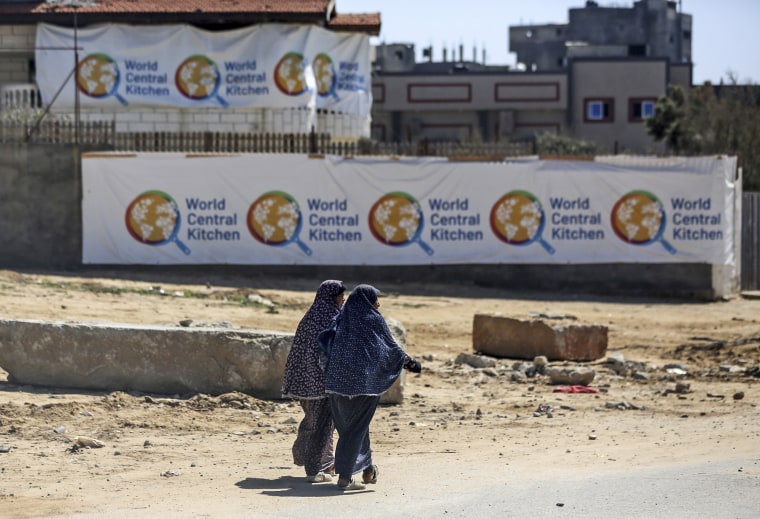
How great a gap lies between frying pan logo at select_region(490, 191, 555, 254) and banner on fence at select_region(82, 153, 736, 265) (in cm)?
2

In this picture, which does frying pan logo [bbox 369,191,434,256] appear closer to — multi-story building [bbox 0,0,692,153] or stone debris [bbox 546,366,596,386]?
multi-story building [bbox 0,0,692,153]

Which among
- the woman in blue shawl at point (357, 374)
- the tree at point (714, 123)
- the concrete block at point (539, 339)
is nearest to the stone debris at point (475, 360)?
the concrete block at point (539, 339)

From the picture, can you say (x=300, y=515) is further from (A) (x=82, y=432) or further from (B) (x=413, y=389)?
(B) (x=413, y=389)

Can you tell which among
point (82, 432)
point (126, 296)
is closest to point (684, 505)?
point (82, 432)

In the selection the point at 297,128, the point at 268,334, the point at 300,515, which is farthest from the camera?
the point at 297,128

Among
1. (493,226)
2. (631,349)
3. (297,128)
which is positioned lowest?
(631,349)

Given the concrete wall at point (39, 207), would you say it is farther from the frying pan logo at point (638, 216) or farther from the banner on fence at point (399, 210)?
the frying pan logo at point (638, 216)

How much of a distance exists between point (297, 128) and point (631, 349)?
1876 cm

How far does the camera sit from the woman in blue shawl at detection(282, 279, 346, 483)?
856 cm

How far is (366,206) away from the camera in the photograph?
72.0ft

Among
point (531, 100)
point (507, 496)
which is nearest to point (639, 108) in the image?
point (531, 100)

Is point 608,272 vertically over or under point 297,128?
under

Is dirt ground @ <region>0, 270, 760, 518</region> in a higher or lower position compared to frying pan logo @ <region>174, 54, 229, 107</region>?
lower

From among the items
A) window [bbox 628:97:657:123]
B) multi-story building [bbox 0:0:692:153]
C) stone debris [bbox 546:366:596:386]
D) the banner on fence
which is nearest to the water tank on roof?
multi-story building [bbox 0:0:692:153]
